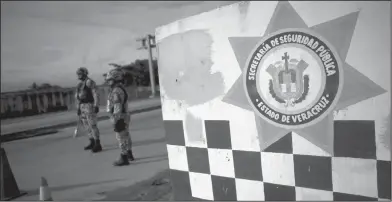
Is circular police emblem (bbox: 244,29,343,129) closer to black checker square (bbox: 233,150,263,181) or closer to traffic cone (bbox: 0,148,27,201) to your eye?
black checker square (bbox: 233,150,263,181)

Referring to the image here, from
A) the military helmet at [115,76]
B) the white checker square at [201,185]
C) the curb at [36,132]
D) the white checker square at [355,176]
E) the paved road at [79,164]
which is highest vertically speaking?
the military helmet at [115,76]

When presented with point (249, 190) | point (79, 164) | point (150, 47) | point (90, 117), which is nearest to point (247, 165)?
point (249, 190)

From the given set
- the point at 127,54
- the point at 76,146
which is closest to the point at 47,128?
the point at 76,146

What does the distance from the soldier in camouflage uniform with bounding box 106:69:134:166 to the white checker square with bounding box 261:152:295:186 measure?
1992 mm

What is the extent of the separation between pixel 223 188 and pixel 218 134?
0.70ft

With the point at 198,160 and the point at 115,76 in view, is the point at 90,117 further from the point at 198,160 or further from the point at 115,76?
the point at 198,160

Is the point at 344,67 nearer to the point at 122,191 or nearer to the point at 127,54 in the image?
the point at 122,191

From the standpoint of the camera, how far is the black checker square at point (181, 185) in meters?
1.06

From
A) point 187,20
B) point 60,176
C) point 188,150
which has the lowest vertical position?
point 60,176

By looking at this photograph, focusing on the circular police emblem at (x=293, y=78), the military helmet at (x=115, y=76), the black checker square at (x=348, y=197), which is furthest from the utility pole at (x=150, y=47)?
the black checker square at (x=348, y=197)

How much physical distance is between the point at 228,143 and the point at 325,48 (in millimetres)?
435

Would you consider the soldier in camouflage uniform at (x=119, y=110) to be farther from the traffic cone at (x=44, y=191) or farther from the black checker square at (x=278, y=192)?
the black checker square at (x=278, y=192)

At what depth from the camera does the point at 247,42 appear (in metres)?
0.82

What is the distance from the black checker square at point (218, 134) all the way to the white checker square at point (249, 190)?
142mm
